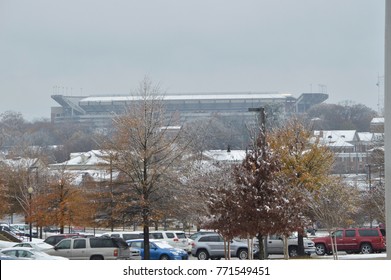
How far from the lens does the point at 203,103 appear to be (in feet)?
38.0

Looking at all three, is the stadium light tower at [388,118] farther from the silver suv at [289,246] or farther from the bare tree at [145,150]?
the silver suv at [289,246]

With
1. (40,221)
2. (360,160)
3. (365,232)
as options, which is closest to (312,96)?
(365,232)

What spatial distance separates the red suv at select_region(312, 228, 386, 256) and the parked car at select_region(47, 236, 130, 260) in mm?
5584

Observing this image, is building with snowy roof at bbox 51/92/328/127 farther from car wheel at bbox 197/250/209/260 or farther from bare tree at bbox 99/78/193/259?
car wheel at bbox 197/250/209/260

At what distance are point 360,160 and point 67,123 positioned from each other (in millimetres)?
13578

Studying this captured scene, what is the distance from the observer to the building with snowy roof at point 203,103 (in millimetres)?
11105

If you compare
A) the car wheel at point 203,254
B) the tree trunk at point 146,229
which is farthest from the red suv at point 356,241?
the tree trunk at point 146,229

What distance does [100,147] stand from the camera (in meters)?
17.2

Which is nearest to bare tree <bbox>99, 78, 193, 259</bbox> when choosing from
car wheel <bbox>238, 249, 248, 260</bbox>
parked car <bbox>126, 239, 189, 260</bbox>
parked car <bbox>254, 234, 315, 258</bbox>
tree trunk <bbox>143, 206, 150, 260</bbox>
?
tree trunk <bbox>143, 206, 150, 260</bbox>

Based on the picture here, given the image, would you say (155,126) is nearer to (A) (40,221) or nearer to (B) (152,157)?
(B) (152,157)

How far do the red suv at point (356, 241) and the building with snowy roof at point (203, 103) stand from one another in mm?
5779

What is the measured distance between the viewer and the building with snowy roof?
1111 centimetres

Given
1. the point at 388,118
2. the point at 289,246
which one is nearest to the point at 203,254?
the point at 289,246

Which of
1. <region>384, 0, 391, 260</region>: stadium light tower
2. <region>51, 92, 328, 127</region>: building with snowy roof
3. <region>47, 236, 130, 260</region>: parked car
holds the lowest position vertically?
<region>47, 236, 130, 260</region>: parked car
